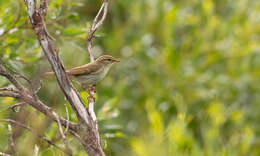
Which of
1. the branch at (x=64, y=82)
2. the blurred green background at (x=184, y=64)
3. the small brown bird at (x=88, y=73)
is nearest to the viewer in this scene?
the branch at (x=64, y=82)

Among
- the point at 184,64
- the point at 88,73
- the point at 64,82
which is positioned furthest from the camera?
the point at 184,64

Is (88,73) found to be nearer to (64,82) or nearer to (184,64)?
(64,82)

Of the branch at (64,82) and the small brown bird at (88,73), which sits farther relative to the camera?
the small brown bird at (88,73)

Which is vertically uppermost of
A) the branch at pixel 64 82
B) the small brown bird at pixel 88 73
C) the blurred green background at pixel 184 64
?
the blurred green background at pixel 184 64

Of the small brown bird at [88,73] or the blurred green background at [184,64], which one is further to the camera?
the blurred green background at [184,64]

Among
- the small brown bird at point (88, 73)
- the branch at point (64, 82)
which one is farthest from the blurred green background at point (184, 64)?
the branch at point (64, 82)

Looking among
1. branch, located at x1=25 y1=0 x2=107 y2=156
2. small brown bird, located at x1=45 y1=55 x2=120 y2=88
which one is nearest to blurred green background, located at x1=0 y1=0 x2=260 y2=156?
small brown bird, located at x1=45 y1=55 x2=120 y2=88

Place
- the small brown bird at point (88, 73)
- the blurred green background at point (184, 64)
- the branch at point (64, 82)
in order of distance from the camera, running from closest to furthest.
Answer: the branch at point (64, 82)
the small brown bird at point (88, 73)
the blurred green background at point (184, 64)

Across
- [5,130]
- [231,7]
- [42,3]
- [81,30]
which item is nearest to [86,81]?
[81,30]

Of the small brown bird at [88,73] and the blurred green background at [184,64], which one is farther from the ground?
the blurred green background at [184,64]

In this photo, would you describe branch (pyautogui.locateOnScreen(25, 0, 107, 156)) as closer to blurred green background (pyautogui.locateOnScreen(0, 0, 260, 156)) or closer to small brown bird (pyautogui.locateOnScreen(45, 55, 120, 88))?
small brown bird (pyautogui.locateOnScreen(45, 55, 120, 88))

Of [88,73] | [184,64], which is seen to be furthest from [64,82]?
[184,64]

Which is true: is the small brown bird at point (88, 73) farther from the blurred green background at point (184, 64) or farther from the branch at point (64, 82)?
the blurred green background at point (184, 64)

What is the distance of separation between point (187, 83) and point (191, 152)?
2768mm
